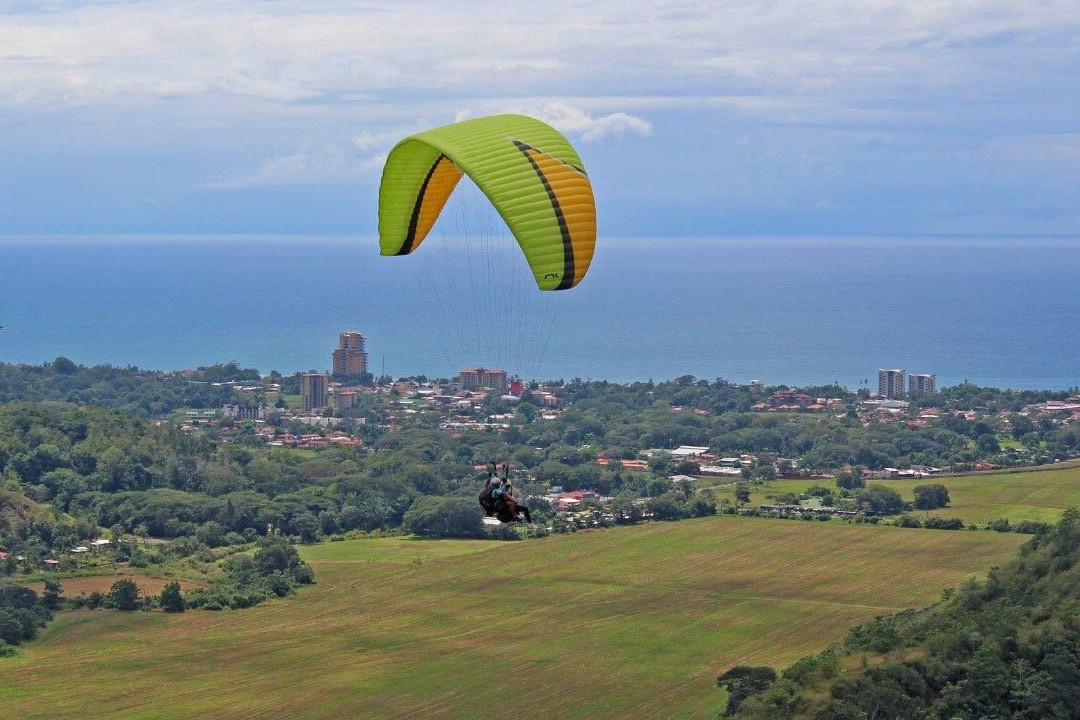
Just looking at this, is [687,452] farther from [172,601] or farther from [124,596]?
[124,596]

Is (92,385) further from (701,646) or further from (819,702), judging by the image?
(819,702)

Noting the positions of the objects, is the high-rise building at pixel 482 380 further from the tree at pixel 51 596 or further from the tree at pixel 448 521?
the tree at pixel 51 596

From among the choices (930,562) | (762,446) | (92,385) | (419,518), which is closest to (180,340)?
(92,385)

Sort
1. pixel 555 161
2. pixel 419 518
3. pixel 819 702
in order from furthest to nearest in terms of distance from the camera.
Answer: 1. pixel 419 518
2. pixel 819 702
3. pixel 555 161


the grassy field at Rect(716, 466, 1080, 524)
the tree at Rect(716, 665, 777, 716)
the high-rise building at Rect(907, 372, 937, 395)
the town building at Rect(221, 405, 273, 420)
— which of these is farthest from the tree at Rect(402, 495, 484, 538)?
the high-rise building at Rect(907, 372, 937, 395)

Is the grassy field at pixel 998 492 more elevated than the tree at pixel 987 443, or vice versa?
the tree at pixel 987 443

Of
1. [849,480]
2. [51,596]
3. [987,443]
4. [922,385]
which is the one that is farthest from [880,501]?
[922,385]

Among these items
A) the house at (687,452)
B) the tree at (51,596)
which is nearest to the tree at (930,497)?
the house at (687,452)
